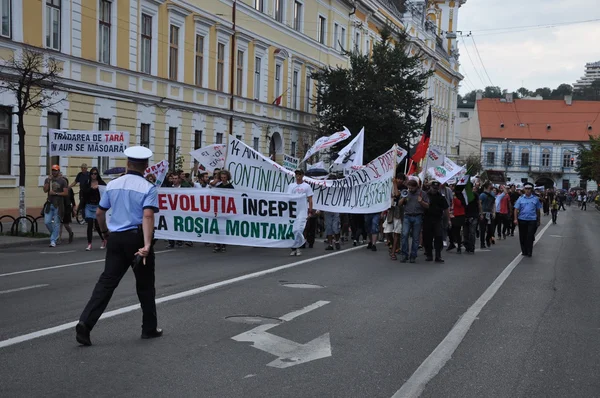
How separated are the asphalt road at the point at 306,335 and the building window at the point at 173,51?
790 inches

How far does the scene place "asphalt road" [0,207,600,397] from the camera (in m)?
6.16

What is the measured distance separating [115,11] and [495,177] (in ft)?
182

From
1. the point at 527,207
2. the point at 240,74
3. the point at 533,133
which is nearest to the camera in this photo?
the point at 527,207

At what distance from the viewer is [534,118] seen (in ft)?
378

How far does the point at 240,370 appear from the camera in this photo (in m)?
6.52

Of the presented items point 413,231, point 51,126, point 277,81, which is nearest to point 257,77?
point 277,81

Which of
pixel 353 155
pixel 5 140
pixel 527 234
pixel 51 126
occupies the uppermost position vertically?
pixel 51 126

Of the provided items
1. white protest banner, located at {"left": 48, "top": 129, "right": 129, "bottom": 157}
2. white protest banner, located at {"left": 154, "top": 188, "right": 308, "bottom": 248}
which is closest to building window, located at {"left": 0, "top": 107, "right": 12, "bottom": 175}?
white protest banner, located at {"left": 48, "top": 129, "right": 129, "bottom": 157}

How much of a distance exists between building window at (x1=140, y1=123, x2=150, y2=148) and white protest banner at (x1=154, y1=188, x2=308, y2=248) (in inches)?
583

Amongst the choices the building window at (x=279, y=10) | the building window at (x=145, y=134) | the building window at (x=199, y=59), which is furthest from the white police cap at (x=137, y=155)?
the building window at (x=279, y=10)

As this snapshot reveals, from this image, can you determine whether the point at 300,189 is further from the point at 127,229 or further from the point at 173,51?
the point at 173,51

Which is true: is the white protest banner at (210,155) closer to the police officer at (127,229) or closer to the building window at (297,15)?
the police officer at (127,229)

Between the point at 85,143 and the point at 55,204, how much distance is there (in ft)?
9.86

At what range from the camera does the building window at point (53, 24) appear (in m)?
25.0
